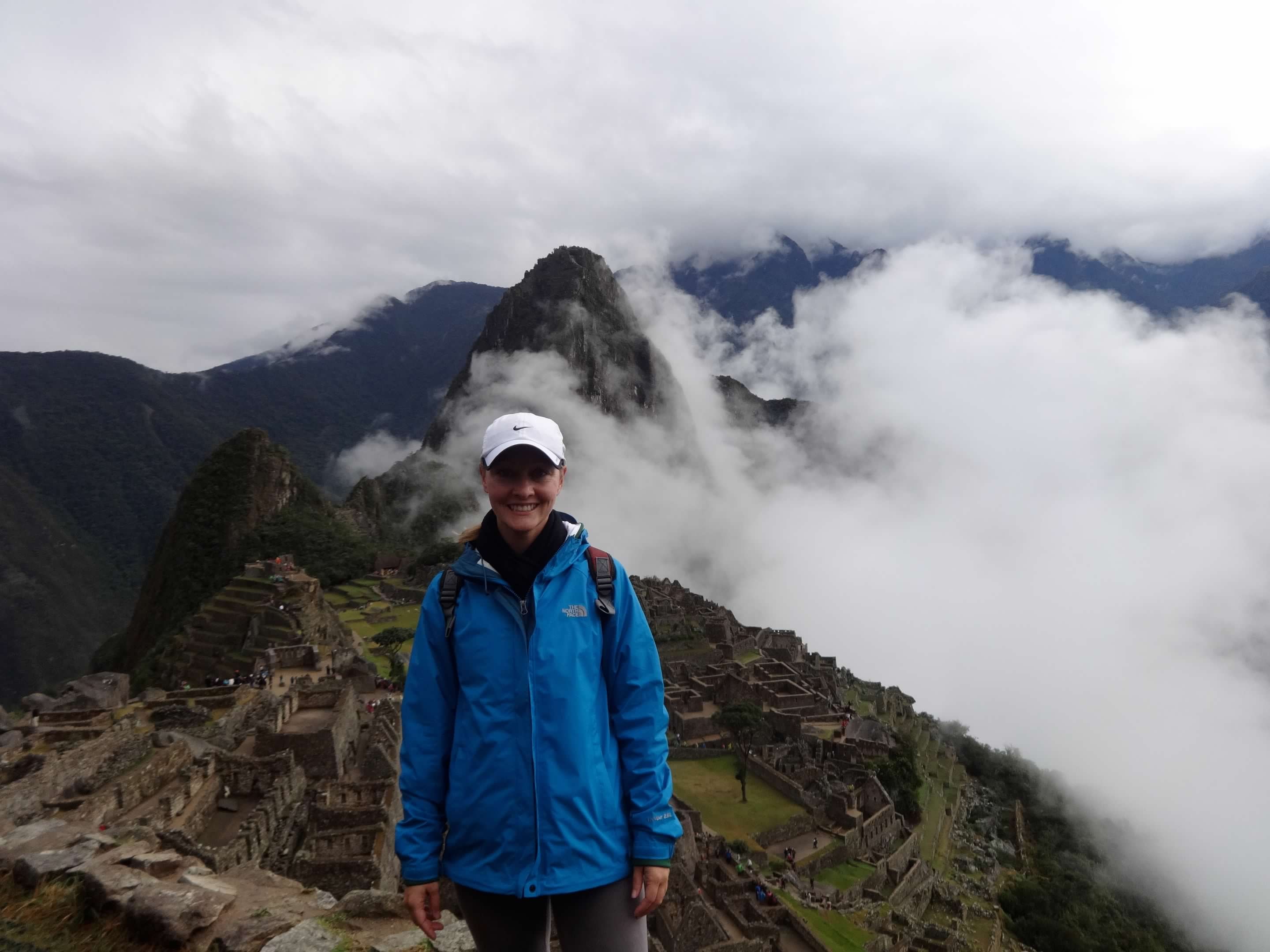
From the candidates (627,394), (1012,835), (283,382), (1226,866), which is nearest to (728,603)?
(627,394)

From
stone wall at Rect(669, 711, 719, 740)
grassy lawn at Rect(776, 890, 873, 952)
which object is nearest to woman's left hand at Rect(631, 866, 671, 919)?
grassy lawn at Rect(776, 890, 873, 952)

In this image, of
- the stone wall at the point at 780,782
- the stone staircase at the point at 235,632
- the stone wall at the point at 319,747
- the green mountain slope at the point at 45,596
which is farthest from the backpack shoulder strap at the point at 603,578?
the green mountain slope at the point at 45,596

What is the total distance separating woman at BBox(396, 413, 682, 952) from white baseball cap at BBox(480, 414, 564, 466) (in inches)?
0.4

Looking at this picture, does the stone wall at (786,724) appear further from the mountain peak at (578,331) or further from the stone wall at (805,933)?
the mountain peak at (578,331)

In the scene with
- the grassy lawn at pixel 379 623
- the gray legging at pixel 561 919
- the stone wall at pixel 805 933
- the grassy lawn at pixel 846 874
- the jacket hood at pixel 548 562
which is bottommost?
the grassy lawn at pixel 846 874

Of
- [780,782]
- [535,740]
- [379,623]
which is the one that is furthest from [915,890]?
[379,623]

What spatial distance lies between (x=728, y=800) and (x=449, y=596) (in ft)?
80.5

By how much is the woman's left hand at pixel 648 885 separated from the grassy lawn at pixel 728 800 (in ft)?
68.4

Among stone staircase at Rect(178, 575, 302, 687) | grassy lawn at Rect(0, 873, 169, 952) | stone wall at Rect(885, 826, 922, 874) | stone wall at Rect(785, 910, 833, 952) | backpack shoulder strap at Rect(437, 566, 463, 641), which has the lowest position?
A: stone wall at Rect(885, 826, 922, 874)

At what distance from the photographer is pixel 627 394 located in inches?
5025

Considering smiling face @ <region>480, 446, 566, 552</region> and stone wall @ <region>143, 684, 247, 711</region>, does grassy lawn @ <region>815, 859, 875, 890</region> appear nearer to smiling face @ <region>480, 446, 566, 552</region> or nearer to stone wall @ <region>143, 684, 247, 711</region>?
stone wall @ <region>143, 684, 247, 711</region>

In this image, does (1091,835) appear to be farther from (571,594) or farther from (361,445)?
(361,445)

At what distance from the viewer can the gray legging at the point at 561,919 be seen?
2.92 metres

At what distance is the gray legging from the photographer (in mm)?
2922
